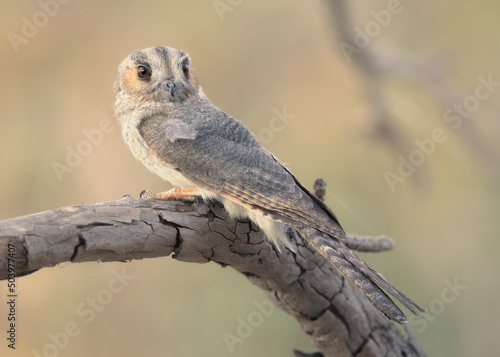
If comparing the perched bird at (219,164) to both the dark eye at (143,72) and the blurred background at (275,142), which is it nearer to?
the dark eye at (143,72)

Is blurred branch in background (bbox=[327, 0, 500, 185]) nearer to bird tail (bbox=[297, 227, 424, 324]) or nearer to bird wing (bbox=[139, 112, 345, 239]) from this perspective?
bird wing (bbox=[139, 112, 345, 239])

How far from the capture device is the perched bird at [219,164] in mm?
2471

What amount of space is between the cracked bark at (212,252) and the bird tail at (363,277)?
1.13 feet

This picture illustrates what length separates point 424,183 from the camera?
199 inches

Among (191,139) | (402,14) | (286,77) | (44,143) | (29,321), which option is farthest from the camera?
(402,14)

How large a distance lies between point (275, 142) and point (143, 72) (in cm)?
225

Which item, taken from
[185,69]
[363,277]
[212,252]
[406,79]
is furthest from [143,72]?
[406,79]

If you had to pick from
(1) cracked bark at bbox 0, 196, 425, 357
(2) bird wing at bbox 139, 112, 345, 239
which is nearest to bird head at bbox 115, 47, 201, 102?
(2) bird wing at bbox 139, 112, 345, 239

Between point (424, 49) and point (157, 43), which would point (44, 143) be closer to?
point (157, 43)

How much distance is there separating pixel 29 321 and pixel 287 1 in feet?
11.9

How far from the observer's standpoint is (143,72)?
10.4 feet

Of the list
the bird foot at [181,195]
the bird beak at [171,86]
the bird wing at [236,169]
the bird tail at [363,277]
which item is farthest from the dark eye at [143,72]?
the bird tail at [363,277]

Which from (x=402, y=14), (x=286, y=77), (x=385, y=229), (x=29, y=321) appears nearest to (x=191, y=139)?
(x=29, y=321)

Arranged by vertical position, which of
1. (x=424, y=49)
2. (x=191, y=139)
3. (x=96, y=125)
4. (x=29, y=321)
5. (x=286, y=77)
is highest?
(x=424, y=49)
